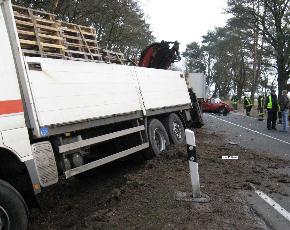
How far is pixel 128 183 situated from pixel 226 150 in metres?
4.83

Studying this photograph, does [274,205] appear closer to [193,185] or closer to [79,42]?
[193,185]

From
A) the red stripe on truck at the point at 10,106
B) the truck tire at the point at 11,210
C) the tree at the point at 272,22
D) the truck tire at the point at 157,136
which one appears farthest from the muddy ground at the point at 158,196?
the tree at the point at 272,22

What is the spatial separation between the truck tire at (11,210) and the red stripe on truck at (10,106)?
0.86 m

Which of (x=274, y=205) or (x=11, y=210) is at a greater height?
(x=11, y=210)

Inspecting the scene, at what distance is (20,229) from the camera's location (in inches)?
208

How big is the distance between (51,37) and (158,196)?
10.3 feet

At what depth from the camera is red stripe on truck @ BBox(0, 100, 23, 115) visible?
18.2ft

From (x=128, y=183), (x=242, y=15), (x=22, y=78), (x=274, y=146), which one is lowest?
(x=274, y=146)

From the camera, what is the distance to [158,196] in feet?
23.3

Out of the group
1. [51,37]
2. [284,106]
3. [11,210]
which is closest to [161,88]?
[51,37]

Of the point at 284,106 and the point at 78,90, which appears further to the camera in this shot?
the point at 284,106

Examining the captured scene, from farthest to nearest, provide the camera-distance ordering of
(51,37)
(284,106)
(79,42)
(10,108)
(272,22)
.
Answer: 1. (272,22)
2. (284,106)
3. (79,42)
4. (51,37)
5. (10,108)

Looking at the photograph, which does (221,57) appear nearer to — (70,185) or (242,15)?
(242,15)

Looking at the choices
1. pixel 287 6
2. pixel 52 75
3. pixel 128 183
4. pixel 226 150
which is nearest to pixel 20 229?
pixel 52 75
